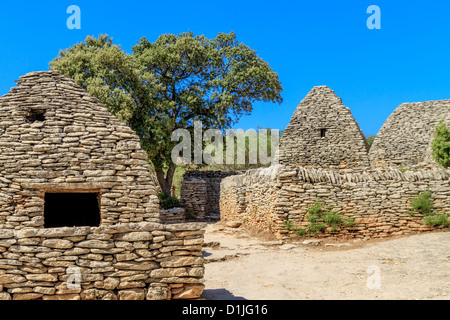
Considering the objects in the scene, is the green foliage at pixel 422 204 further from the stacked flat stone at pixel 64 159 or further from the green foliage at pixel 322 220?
the stacked flat stone at pixel 64 159

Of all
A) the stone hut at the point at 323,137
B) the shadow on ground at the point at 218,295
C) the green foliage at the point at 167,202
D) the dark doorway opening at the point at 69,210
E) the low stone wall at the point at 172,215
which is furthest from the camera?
the green foliage at the point at 167,202

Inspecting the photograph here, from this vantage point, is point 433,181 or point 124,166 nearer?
point 124,166

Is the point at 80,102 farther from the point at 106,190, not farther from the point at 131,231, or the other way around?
the point at 131,231

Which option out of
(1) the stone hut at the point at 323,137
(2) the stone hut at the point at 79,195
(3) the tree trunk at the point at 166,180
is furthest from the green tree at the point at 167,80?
→ (2) the stone hut at the point at 79,195

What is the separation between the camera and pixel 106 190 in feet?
28.0

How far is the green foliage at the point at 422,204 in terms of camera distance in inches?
431

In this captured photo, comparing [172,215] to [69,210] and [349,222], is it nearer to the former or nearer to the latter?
[69,210]

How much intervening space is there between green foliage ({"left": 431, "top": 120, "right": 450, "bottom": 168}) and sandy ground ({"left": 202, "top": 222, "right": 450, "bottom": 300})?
6320 millimetres

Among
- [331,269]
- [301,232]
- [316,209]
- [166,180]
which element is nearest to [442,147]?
[316,209]

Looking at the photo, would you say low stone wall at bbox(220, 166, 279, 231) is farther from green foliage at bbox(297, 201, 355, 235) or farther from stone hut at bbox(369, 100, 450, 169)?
stone hut at bbox(369, 100, 450, 169)

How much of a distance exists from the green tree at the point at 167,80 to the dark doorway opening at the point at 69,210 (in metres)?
9.07

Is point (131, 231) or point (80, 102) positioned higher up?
point (80, 102)
